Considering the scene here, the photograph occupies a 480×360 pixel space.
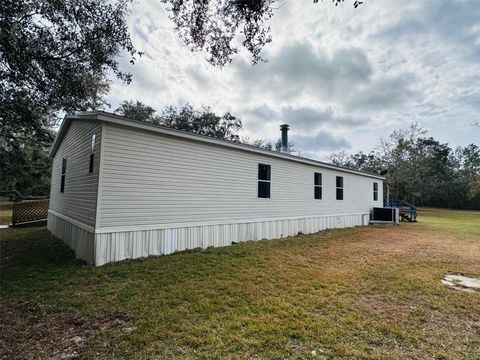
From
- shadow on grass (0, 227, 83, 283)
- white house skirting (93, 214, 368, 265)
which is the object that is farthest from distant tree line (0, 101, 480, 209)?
white house skirting (93, 214, 368, 265)

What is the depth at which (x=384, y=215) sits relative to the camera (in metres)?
15.9

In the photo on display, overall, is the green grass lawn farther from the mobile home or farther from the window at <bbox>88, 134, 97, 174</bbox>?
the window at <bbox>88, 134, 97, 174</bbox>

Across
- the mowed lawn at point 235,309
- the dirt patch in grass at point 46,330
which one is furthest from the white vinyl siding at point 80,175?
the dirt patch in grass at point 46,330

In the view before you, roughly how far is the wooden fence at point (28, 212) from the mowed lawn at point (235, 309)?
766cm

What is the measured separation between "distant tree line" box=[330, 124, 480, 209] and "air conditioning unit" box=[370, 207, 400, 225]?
15215 mm

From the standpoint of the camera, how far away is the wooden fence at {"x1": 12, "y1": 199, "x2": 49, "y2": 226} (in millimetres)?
12133

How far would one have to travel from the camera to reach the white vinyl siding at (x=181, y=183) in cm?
569

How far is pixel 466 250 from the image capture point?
25.6 feet

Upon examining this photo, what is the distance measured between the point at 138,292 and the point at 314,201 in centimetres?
896

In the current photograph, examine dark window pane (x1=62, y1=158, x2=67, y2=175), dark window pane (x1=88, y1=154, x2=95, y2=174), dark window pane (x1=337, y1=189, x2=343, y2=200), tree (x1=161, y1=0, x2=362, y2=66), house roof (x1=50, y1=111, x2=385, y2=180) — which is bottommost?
dark window pane (x1=337, y1=189, x2=343, y2=200)

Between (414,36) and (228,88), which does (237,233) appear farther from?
(228,88)

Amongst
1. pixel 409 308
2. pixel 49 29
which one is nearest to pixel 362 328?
pixel 409 308

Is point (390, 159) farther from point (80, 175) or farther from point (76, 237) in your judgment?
point (76, 237)

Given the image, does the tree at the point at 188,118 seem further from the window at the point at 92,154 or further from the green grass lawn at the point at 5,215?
the window at the point at 92,154
